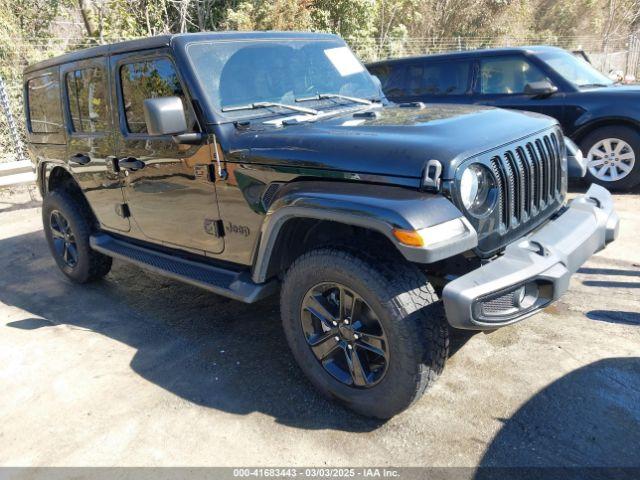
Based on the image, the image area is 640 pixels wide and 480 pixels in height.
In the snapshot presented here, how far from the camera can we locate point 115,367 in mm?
3443

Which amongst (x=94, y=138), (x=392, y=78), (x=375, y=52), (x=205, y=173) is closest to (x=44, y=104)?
(x=94, y=138)

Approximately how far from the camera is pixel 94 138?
4.09 m

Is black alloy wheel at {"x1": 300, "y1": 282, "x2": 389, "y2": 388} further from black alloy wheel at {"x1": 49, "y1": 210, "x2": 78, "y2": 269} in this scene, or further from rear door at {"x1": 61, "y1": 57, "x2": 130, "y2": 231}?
black alloy wheel at {"x1": 49, "y1": 210, "x2": 78, "y2": 269}

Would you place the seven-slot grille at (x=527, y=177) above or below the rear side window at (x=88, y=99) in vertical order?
below

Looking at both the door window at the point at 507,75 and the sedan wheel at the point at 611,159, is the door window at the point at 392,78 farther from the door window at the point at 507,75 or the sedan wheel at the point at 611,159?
the sedan wheel at the point at 611,159

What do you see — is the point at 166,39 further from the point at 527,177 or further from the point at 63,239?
the point at 63,239

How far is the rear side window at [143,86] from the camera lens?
3.29m

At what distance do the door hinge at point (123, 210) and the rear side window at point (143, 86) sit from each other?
2.04 feet

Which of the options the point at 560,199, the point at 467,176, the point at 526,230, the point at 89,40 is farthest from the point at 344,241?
the point at 89,40

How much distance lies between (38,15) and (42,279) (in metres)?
11.0

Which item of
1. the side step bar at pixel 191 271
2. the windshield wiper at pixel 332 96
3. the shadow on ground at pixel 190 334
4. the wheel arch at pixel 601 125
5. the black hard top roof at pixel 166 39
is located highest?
the black hard top roof at pixel 166 39

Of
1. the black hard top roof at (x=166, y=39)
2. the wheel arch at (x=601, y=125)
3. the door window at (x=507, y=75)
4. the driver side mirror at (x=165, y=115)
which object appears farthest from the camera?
the door window at (x=507, y=75)

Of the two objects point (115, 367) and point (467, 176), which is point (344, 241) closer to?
point (467, 176)

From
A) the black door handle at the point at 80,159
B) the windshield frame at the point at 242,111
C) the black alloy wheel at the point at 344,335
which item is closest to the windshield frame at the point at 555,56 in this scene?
the windshield frame at the point at 242,111
